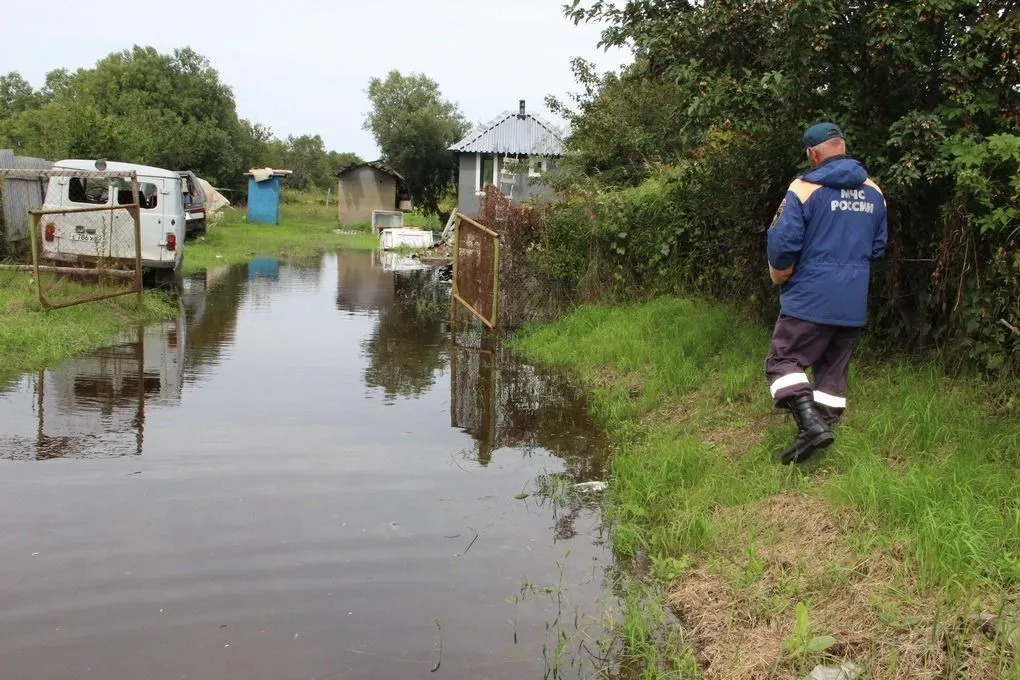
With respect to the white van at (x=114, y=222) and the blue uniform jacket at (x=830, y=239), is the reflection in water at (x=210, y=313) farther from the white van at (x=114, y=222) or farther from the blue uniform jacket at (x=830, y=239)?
the blue uniform jacket at (x=830, y=239)

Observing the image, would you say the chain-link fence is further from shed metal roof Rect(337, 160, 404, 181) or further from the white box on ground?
shed metal roof Rect(337, 160, 404, 181)

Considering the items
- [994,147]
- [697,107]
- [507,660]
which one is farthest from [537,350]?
[507,660]

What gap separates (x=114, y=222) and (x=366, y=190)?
3292 cm

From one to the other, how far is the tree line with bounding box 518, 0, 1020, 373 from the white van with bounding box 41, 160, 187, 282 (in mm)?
8010

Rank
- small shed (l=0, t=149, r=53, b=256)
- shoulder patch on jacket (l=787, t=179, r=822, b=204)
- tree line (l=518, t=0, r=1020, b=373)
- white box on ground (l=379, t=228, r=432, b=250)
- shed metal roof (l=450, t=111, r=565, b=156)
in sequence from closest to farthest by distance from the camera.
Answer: shoulder patch on jacket (l=787, t=179, r=822, b=204) < tree line (l=518, t=0, r=1020, b=373) < small shed (l=0, t=149, r=53, b=256) < white box on ground (l=379, t=228, r=432, b=250) < shed metal roof (l=450, t=111, r=565, b=156)

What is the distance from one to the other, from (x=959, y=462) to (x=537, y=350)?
234 inches

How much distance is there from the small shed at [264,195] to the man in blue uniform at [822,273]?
128ft

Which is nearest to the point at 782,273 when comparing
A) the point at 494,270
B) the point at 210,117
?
the point at 494,270

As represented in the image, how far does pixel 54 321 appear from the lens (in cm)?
1019

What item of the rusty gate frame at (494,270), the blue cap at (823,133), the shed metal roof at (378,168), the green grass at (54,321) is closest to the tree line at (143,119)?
the shed metal roof at (378,168)

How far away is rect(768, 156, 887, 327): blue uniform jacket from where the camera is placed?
191 inches

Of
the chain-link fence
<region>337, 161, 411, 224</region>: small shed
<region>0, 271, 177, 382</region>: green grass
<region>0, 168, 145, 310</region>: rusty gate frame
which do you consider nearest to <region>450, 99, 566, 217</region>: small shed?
<region>337, 161, 411, 224</region>: small shed

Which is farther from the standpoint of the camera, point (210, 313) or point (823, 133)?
point (210, 313)

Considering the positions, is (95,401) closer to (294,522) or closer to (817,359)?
(294,522)
